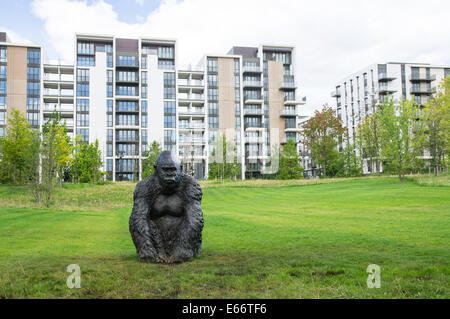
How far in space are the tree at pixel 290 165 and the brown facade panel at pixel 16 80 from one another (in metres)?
52.2

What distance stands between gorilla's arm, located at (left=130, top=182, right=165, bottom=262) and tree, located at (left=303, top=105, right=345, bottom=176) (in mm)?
54787

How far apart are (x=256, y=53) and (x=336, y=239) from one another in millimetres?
89807

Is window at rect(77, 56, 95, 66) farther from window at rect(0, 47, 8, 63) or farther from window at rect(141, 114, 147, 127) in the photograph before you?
window at rect(141, 114, 147, 127)

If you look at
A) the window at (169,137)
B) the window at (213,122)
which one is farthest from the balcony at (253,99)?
the window at (169,137)

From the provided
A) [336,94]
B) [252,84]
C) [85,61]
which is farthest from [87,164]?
[336,94]

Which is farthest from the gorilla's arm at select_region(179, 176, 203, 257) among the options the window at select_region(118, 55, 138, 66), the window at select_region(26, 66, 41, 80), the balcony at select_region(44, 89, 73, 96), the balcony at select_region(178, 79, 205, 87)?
the window at select_region(26, 66, 41, 80)

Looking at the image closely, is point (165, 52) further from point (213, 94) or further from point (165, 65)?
point (213, 94)

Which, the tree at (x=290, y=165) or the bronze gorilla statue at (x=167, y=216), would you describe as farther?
the tree at (x=290, y=165)

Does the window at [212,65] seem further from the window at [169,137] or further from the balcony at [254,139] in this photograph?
the balcony at [254,139]

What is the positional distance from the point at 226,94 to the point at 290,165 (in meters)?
28.9

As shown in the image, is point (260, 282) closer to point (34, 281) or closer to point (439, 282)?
point (439, 282)

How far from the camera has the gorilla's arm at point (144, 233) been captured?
Answer: 7.32 metres

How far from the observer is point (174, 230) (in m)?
7.68
